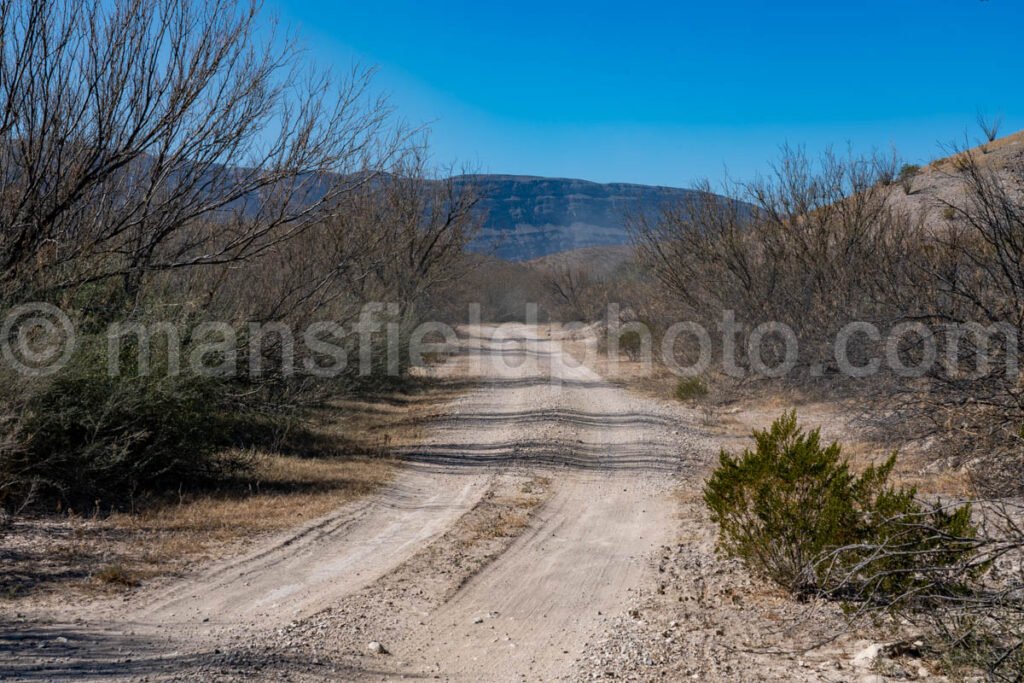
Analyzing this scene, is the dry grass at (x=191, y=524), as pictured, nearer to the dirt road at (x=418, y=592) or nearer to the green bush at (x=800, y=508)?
the dirt road at (x=418, y=592)

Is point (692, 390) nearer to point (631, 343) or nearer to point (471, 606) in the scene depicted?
point (631, 343)

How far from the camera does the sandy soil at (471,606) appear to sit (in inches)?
213

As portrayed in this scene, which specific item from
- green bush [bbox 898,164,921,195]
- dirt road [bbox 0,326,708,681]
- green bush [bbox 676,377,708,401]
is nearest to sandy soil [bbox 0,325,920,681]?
dirt road [bbox 0,326,708,681]

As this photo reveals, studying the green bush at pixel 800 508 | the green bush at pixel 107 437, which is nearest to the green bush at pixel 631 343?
the green bush at pixel 107 437

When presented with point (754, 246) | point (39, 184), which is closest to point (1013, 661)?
point (39, 184)

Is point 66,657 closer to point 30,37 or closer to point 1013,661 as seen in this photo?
point 1013,661

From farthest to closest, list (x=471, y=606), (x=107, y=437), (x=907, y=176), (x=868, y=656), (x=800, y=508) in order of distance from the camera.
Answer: (x=907, y=176) < (x=107, y=437) < (x=471, y=606) < (x=800, y=508) < (x=868, y=656)

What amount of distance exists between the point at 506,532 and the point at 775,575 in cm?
308

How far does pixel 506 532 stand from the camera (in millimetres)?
9094

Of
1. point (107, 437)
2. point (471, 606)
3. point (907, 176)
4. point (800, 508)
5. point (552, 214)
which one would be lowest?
point (471, 606)

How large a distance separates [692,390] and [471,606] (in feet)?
44.6

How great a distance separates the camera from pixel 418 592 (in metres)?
7.19

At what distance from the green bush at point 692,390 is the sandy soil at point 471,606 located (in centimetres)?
768

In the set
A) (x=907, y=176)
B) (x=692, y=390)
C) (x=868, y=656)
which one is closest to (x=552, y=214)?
(x=907, y=176)
